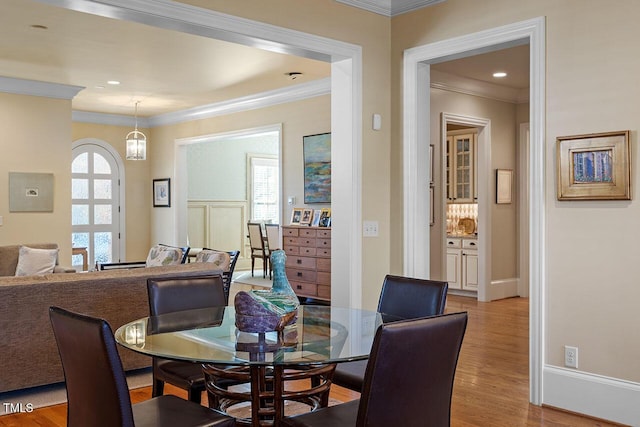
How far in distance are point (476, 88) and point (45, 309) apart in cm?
555

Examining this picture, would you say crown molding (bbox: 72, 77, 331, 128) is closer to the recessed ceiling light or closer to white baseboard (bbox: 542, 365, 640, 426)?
the recessed ceiling light

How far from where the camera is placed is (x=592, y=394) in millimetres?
3473

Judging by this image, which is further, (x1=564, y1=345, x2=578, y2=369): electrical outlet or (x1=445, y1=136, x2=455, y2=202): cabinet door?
(x1=445, y1=136, x2=455, y2=202): cabinet door

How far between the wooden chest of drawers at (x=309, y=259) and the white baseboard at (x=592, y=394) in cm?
371

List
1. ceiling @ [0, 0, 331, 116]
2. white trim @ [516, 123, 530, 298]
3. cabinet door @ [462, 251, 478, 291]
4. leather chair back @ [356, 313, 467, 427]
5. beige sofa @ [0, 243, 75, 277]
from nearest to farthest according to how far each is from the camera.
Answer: leather chair back @ [356, 313, 467, 427], ceiling @ [0, 0, 331, 116], beige sofa @ [0, 243, 75, 277], cabinet door @ [462, 251, 478, 291], white trim @ [516, 123, 530, 298]

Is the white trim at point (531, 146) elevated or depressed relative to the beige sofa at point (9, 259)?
elevated

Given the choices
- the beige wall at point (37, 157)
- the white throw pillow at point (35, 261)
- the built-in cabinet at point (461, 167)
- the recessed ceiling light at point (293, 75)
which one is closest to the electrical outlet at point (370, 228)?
the recessed ceiling light at point (293, 75)

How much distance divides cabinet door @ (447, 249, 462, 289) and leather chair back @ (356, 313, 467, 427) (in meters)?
6.22

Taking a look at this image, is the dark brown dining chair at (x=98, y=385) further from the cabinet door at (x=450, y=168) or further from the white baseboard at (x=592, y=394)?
the cabinet door at (x=450, y=168)

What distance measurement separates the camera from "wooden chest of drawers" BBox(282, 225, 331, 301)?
23.7 feet

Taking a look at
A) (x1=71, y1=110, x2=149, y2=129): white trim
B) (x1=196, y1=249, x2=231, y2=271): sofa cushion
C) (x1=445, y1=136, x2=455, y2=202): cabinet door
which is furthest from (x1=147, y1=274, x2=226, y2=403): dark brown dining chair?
(x1=71, y1=110, x2=149, y2=129): white trim

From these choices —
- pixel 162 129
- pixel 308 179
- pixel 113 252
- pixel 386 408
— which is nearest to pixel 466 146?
pixel 308 179

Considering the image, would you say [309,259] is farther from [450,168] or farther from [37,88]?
[37,88]

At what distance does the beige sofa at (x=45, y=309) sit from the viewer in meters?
3.76
